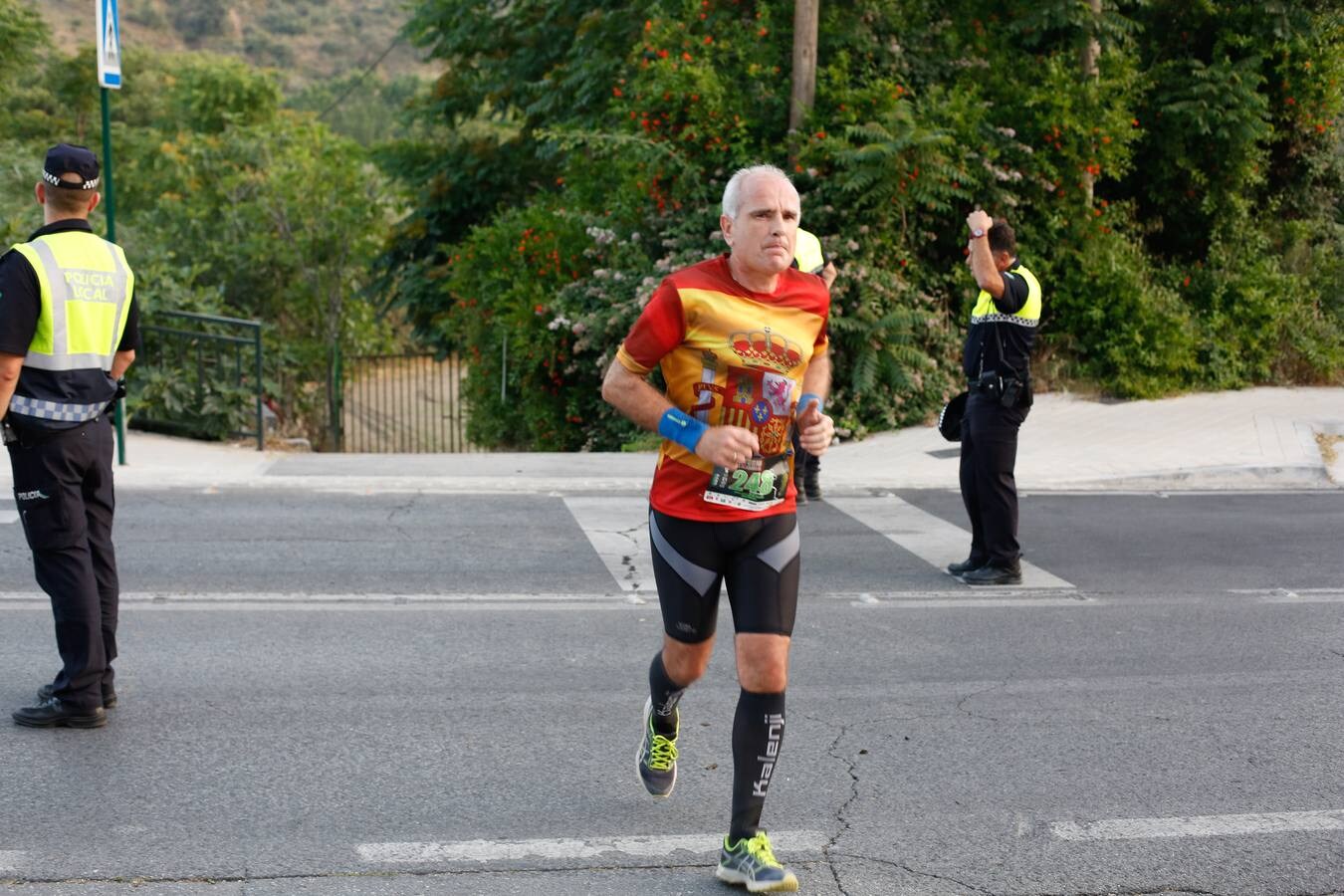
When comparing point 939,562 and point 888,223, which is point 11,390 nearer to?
point 939,562

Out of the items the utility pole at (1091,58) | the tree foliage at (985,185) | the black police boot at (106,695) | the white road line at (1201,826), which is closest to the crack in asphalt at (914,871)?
the white road line at (1201,826)

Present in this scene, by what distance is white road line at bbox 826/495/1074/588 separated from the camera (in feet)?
27.9

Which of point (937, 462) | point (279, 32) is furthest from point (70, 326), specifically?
point (279, 32)

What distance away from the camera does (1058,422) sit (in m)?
13.7

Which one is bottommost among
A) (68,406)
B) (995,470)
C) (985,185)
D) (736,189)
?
(995,470)

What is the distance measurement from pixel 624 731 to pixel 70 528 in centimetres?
219

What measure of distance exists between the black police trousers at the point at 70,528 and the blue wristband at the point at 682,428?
8.09 feet

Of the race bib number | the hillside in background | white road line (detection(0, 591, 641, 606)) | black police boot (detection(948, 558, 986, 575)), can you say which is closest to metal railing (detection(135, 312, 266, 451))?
white road line (detection(0, 591, 641, 606))

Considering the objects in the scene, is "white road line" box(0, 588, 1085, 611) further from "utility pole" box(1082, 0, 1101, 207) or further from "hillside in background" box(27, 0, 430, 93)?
"hillside in background" box(27, 0, 430, 93)

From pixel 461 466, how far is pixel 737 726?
783 cm

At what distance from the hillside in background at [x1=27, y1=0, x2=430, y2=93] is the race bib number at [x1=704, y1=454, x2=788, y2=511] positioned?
8480 cm

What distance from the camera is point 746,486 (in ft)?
13.8

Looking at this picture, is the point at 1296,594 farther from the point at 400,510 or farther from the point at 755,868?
the point at 400,510

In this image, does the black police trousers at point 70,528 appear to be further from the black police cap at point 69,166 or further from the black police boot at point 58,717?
the black police cap at point 69,166
